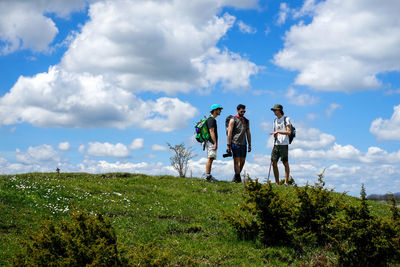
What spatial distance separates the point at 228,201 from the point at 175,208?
7.33 feet

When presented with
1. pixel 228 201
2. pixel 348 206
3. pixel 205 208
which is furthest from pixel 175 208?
pixel 348 206

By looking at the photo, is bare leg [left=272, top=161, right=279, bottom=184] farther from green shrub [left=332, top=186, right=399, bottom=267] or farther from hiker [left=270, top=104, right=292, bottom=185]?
green shrub [left=332, top=186, right=399, bottom=267]

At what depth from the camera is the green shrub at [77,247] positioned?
5.68 metres

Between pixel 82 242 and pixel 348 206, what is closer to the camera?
pixel 82 242

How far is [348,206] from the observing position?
8.38 meters

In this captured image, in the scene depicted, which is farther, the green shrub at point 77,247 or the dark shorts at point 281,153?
the dark shorts at point 281,153

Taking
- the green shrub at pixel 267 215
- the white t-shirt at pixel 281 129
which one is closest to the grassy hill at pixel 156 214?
the green shrub at pixel 267 215

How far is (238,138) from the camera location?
55.8 ft

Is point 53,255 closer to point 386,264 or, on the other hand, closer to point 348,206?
point 348,206

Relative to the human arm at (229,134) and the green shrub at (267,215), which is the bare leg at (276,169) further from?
the green shrub at (267,215)

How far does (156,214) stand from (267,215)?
4351 mm

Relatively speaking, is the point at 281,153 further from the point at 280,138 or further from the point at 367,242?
the point at 367,242

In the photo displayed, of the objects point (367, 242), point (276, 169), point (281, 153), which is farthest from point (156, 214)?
point (276, 169)

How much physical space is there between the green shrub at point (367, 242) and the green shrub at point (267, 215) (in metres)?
1.37
